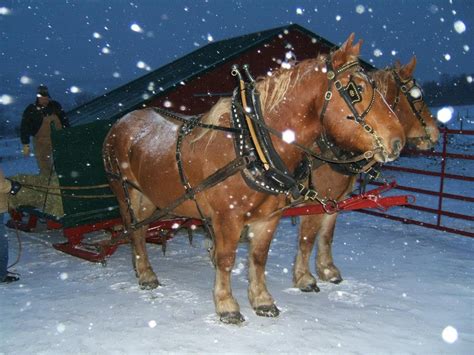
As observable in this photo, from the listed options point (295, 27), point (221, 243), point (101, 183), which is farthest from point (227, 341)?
point (295, 27)

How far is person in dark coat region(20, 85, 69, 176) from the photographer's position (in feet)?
22.3

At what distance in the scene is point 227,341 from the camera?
340 centimetres

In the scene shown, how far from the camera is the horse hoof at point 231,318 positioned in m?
3.64

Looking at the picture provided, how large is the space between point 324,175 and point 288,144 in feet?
3.81

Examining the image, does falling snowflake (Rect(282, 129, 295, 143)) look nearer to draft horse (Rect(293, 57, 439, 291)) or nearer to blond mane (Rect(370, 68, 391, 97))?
draft horse (Rect(293, 57, 439, 291))

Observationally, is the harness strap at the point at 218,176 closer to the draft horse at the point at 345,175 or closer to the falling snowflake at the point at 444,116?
the draft horse at the point at 345,175

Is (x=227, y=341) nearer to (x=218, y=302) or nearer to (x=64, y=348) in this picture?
A: (x=218, y=302)

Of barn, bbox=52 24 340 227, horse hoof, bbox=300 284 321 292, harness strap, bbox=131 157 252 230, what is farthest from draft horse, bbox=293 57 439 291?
barn, bbox=52 24 340 227

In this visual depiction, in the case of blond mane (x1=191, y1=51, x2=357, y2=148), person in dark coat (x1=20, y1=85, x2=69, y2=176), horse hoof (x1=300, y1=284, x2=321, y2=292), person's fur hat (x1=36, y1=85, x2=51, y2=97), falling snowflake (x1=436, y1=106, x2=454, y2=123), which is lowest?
horse hoof (x1=300, y1=284, x2=321, y2=292)

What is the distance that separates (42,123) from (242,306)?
15.9ft

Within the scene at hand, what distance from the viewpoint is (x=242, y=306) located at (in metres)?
4.02

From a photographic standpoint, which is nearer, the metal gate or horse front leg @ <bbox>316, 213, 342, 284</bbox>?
horse front leg @ <bbox>316, 213, 342, 284</bbox>

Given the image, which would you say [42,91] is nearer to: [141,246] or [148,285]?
[141,246]

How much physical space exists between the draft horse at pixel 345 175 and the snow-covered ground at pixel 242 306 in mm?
205
